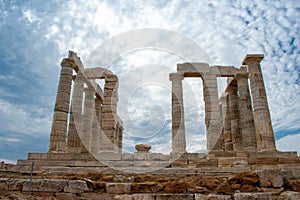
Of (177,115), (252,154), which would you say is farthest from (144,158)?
(252,154)

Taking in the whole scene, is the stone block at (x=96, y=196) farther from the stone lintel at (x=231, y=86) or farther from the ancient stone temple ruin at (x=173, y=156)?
the stone lintel at (x=231, y=86)

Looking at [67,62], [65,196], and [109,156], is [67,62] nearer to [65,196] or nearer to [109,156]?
[109,156]

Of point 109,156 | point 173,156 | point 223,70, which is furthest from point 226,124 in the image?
point 109,156

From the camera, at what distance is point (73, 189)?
738cm

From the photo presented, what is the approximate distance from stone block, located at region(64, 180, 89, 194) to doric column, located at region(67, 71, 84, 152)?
48.0ft

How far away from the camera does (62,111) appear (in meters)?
18.8

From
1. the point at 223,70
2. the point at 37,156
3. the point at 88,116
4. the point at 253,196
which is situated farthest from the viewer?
the point at 88,116

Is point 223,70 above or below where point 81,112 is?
above

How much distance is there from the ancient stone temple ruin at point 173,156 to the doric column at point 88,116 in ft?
0.32

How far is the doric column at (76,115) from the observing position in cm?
2169

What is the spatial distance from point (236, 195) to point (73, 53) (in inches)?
692

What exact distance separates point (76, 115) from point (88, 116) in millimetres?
2305

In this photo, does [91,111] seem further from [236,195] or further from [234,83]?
[236,195]

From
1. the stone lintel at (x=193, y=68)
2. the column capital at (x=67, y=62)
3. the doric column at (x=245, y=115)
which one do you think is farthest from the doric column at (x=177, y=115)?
the column capital at (x=67, y=62)
